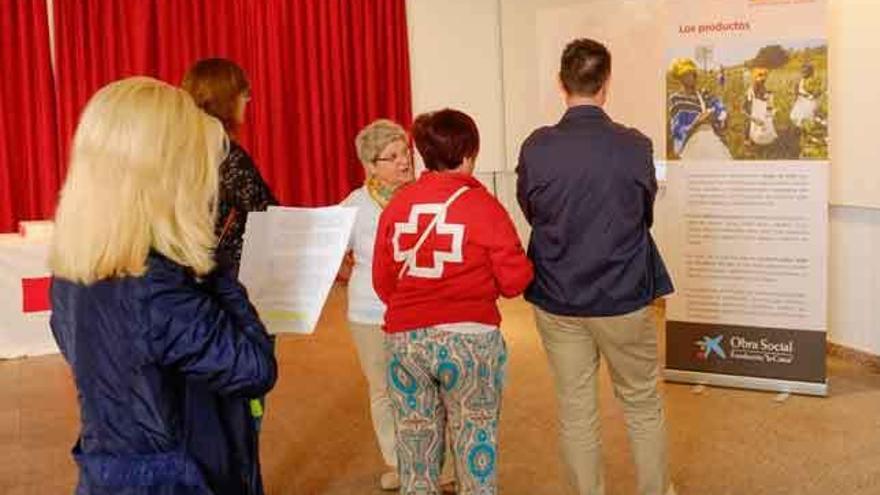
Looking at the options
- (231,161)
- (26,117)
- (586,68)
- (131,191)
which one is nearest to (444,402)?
(231,161)

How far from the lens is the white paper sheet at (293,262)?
7.38ft

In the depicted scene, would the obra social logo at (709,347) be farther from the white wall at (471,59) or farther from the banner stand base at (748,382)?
the white wall at (471,59)

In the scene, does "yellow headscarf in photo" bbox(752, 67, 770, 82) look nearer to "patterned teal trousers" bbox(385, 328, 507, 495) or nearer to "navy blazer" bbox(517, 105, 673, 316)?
"navy blazer" bbox(517, 105, 673, 316)

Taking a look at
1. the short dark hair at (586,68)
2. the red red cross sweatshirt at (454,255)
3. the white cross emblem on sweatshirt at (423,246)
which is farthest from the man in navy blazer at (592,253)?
the white cross emblem on sweatshirt at (423,246)

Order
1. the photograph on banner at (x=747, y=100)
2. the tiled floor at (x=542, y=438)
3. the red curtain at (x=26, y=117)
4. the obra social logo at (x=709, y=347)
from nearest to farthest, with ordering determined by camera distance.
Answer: the tiled floor at (x=542, y=438)
the photograph on banner at (x=747, y=100)
the obra social logo at (x=709, y=347)
the red curtain at (x=26, y=117)

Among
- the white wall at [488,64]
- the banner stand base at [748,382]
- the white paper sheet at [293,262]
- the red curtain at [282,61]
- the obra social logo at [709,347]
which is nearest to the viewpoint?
the white paper sheet at [293,262]

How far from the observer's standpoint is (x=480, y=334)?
2510 mm

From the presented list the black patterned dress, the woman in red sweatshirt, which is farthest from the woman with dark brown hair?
the woman in red sweatshirt

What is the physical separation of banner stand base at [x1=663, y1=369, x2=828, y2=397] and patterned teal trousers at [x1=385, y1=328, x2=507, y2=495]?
1944 mm

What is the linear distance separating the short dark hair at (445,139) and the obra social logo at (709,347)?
6.92 feet

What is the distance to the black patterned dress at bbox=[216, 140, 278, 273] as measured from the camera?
Result: 8.27 feet

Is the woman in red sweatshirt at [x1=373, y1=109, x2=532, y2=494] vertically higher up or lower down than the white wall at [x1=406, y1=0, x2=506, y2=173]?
lower down

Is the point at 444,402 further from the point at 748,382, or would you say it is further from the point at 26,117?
the point at 26,117

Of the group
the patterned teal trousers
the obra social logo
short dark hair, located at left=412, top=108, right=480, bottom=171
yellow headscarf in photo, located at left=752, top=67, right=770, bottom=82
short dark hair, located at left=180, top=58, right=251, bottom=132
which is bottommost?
the obra social logo
